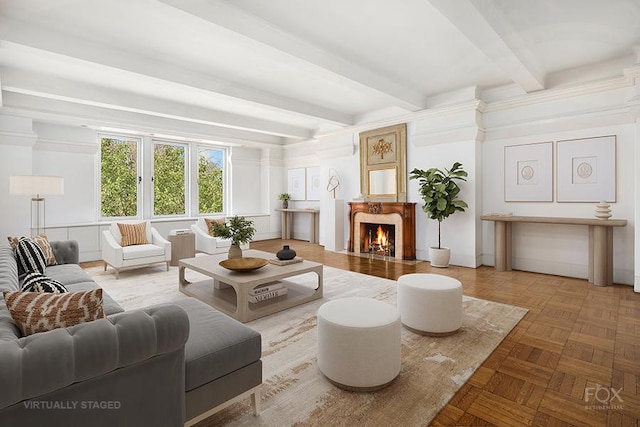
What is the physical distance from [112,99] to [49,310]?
500 centimetres

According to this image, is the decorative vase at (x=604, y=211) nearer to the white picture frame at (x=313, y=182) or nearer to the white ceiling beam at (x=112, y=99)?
the white picture frame at (x=313, y=182)

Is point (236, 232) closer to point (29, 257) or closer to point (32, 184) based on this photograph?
point (29, 257)

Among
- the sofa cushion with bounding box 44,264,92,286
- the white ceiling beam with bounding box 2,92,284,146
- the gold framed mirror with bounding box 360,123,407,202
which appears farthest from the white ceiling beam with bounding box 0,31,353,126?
the sofa cushion with bounding box 44,264,92,286

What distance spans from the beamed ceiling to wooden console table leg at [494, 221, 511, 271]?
7.08ft

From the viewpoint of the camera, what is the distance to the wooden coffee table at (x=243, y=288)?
315 cm

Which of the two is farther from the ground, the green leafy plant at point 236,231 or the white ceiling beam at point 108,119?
the white ceiling beam at point 108,119

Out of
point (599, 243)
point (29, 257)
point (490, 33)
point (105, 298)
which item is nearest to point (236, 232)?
point (105, 298)

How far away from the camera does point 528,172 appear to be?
204 inches

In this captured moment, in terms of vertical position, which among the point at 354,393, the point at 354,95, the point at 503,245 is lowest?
the point at 354,393

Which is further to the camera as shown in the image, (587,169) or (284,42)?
(587,169)

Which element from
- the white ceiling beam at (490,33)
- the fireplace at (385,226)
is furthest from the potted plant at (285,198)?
the white ceiling beam at (490,33)

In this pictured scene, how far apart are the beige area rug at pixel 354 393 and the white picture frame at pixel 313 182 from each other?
5.18 metres

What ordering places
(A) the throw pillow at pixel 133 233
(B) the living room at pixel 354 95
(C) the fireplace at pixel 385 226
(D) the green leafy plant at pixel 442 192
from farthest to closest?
(C) the fireplace at pixel 385 226
(D) the green leafy plant at pixel 442 192
(A) the throw pillow at pixel 133 233
(B) the living room at pixel 354 95

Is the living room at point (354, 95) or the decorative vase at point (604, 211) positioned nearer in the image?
the living room at point (354, 95)
